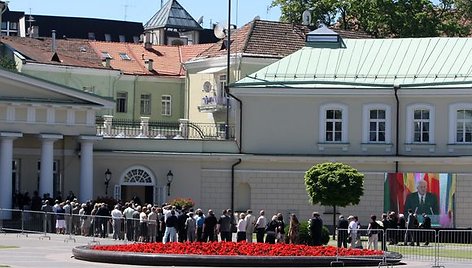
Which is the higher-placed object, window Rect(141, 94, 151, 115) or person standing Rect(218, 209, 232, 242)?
window Rect(141, 94, 151, 115)

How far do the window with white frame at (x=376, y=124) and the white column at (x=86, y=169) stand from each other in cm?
1199

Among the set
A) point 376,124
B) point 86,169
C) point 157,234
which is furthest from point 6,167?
point 376,124

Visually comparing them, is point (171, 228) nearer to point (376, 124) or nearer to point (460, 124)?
point (376, 124)

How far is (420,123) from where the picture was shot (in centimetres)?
7181

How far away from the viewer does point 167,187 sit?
2886 inches

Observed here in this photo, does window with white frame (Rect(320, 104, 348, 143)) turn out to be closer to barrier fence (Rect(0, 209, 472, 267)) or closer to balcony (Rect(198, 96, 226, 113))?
barrier fence (Rect(0, 209, 472, 267))

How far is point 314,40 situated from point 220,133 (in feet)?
22.3

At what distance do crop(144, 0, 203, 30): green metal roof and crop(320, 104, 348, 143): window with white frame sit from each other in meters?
54.2

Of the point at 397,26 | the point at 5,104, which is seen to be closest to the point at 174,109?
the point at 397,26

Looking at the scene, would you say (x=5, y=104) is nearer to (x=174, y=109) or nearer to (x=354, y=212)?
(x=354, y=212)

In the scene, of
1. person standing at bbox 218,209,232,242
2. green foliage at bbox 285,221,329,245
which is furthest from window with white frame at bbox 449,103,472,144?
person standing at bbox 218,209,232,242

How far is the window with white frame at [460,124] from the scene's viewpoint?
71.1 metres

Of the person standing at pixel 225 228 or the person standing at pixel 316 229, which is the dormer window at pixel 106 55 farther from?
the person standing at pixel 316 229

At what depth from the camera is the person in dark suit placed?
223 feet
